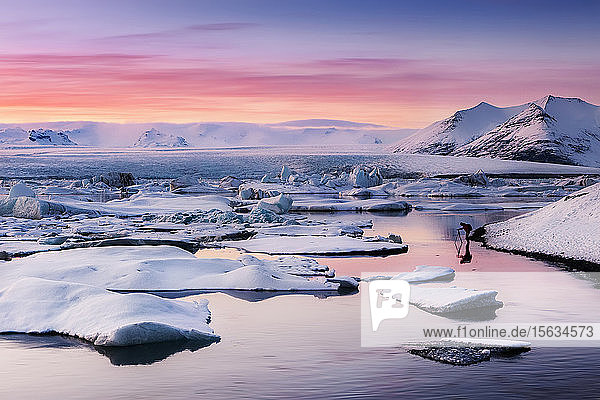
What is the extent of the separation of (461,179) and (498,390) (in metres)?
55.5

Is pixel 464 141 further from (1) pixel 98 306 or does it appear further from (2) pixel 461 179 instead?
(1) pixel 98 306

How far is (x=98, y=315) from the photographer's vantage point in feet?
34.4

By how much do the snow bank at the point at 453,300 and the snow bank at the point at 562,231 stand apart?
6.07 metres

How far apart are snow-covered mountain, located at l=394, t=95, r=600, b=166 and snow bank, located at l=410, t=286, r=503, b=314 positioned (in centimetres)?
13730

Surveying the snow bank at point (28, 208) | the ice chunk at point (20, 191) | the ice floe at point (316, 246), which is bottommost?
the ice floe at point (316, 246)

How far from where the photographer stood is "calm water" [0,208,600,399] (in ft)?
26.8

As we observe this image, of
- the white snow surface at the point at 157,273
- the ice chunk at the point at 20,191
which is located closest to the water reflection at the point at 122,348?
the white snow surface at the point at 157,273

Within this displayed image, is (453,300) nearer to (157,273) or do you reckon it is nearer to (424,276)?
(424,276)

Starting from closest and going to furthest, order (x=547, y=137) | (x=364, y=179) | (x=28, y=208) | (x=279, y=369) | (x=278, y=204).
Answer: (x=279, y=369)
(x=28, y=208)
(x=278, y=204)
(x=364, y=179)
(x=547, y=137)

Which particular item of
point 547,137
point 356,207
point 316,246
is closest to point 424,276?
point 316,246

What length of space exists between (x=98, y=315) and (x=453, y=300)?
5.44 m

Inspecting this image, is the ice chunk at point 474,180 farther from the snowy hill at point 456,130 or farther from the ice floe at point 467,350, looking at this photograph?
the snowy hill at point 456,130

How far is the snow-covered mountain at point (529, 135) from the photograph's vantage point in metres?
149

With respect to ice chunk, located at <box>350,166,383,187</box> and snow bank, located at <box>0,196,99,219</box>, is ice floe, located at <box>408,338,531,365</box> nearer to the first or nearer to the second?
snow bank, located at <box>0,196,99,219</box>
